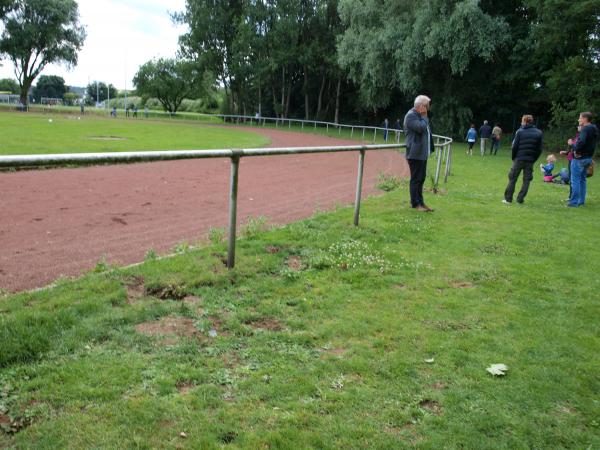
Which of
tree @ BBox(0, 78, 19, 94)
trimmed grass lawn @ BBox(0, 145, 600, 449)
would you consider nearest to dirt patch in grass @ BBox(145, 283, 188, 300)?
trimmed grass lawn @ BBox(0, 145, 600, 449)

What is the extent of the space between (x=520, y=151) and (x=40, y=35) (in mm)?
62330

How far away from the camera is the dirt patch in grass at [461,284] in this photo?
5.29 metres

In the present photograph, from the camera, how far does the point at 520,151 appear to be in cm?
1083

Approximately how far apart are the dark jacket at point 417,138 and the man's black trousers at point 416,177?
0.11 metres

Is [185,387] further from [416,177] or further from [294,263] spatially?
[416,177]

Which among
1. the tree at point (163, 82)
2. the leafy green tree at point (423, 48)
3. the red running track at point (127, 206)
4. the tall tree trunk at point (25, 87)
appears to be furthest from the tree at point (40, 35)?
the red running track at point (127, 206)

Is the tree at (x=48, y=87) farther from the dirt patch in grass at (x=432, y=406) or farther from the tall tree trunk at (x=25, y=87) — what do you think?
the dirt patch in grass at (x=432, y=406)

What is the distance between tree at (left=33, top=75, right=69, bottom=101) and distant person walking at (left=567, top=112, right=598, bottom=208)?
428 feet

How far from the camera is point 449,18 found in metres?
29.6

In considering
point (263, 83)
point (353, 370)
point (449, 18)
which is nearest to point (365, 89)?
point (449, 18)

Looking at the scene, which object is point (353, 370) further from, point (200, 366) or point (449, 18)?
point (449, 18)

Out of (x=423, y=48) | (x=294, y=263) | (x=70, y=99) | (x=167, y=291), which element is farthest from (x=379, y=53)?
(x=70, y=99)

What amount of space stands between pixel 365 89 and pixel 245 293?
32894 mm

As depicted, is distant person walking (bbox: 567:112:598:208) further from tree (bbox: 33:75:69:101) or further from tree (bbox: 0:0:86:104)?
tree (bbox: 33:75:69:101)
